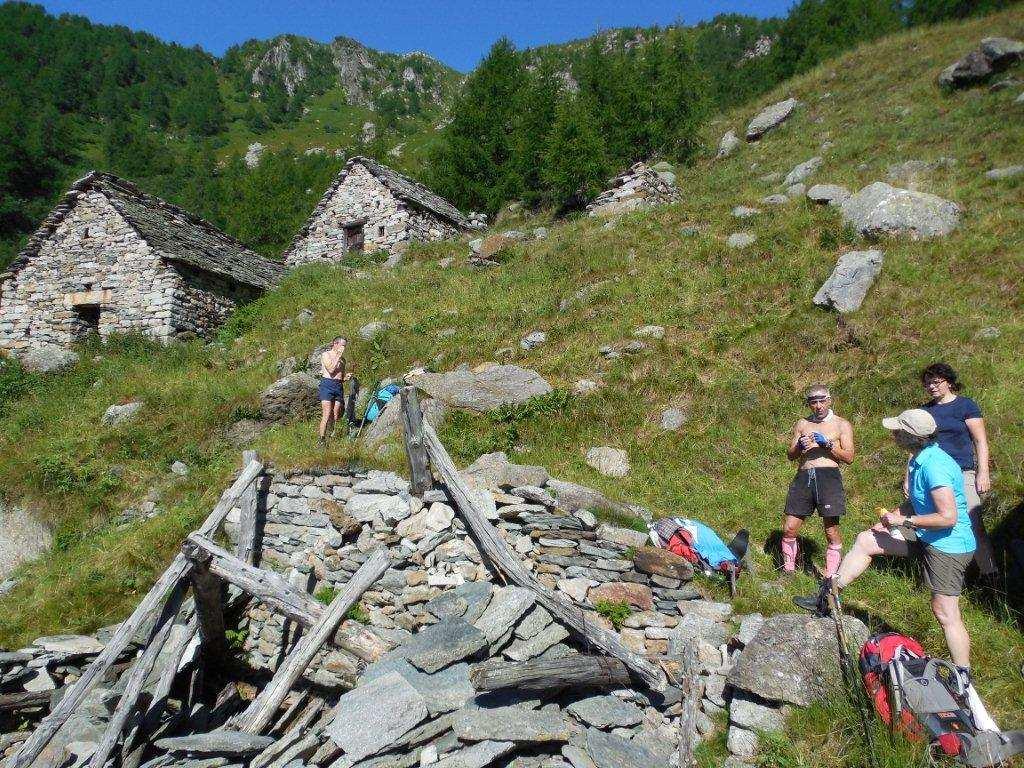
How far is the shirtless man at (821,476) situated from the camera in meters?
5.53

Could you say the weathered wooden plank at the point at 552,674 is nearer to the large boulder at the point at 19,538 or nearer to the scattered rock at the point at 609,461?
the scattered rock at the point at 609,461

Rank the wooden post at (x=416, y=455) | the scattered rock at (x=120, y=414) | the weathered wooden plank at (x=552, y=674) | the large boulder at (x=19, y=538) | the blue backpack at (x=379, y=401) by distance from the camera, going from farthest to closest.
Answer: the scattered rock at (x=120, y=414) < the blue backpack at (x=379, y=401) < the large boulder at (x=19, y=538) < the wooden post at (x=416, y=455) < the weathered wooden plank at (x=552, y=674)

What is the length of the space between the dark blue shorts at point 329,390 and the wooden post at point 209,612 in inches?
132

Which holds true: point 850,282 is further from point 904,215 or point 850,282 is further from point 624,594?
point 624,594

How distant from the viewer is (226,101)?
313 feet

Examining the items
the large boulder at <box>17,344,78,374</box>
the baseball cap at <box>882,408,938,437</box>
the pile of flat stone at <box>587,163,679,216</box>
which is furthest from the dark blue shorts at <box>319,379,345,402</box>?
the pile of flat stone at <box>587,163,679,216</box>

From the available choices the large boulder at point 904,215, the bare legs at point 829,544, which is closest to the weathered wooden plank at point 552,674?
the bare legs at point 829,544

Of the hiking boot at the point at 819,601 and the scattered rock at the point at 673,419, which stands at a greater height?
the scattered rock at the point at 673,419

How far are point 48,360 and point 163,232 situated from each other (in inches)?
210

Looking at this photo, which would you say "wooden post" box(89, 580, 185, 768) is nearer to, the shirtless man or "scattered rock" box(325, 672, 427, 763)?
"scattered rock" box(325, 672, 427, 763)

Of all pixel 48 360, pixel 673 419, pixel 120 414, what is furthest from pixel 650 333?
pixel 48 360

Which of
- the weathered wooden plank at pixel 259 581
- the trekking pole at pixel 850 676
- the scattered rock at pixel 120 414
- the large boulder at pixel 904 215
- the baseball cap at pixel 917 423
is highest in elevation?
the large boulder at pixel 904 215

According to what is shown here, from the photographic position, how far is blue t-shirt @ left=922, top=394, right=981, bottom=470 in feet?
16.6

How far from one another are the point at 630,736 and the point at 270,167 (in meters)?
58.8
